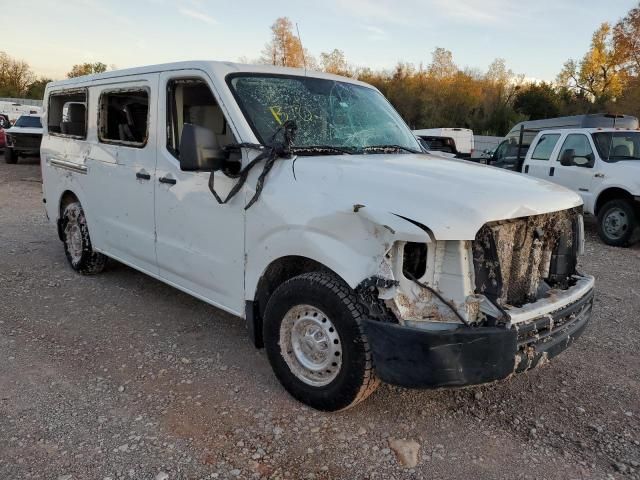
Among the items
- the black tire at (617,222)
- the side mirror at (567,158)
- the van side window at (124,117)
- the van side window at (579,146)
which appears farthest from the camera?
the van side window at (579,146)

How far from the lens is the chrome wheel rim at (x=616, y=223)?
27.7 feet

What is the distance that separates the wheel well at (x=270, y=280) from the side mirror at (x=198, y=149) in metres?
0.73

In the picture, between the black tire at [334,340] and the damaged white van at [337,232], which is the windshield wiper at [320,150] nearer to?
the damaged white van at [337,232]

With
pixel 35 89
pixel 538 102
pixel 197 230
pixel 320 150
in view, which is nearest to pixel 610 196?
pixel 320 150

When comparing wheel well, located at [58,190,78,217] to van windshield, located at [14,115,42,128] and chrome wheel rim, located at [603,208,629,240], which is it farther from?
van windshield, located at [14,115,42,128]

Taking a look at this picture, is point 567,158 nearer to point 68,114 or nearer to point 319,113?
point 319,113

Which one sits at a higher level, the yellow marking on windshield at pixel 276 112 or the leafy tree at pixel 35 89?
the leafy tree at pixel 35 89

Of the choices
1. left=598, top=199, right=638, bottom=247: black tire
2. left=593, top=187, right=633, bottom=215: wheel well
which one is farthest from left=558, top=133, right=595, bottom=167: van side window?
left=598, top=199, right=638, bottom=247: black tire

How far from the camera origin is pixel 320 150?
3.48 metres

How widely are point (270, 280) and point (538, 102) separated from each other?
136 feet

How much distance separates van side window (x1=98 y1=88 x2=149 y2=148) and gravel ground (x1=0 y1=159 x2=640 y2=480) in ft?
5.11

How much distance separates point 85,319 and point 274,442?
251 cm

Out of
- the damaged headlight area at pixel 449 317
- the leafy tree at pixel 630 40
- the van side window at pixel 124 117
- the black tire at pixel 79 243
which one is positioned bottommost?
the black tire at pixel 79 243

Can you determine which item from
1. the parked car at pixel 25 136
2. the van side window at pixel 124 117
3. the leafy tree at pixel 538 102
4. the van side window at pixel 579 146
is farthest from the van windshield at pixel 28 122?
the leafy tree at pixel 538 102
